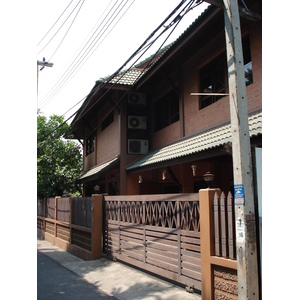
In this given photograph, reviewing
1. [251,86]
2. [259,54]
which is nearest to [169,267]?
[251,86]

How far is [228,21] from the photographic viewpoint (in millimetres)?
4660

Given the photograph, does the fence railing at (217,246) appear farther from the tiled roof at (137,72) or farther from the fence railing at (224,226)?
the tiled roof at (137,72)

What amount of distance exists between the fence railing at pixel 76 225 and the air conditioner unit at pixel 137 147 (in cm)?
291

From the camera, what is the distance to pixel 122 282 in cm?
701

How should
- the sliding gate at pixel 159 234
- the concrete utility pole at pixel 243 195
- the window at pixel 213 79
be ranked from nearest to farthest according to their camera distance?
the concrete utility pole at pixel 243 195
the sliding gate at pixel 159 234
the window at pixel 213 79

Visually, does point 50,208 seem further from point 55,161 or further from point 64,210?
point 55,161

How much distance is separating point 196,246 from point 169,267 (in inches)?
41.5

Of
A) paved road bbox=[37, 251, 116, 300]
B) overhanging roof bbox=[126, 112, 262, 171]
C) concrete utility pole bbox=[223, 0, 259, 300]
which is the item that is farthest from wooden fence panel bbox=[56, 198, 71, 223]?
concrete utility pole bbox=[223, 0, 259, 300]

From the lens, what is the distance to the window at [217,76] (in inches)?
322

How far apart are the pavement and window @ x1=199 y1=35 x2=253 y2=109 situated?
5.06m

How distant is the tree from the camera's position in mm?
18406

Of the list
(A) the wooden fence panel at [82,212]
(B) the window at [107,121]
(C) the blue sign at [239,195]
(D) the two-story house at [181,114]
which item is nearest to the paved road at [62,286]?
(A) the wooden fence panel at [82,212]

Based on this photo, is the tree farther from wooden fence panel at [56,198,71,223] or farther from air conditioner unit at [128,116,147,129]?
air conditioner unit at [128,116,147,129]

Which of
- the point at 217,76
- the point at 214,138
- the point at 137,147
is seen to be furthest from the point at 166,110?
the point at 214,138
